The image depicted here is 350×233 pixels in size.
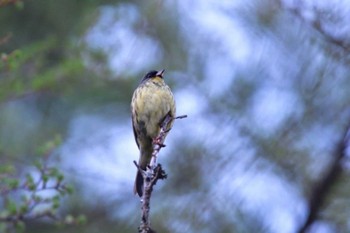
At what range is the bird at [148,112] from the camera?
229 inches

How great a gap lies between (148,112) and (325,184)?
1115mm

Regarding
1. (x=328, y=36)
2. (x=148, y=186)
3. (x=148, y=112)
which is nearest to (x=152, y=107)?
(x=148, y=112)

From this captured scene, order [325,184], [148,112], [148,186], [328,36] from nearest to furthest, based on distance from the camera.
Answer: [148,186] → [325,184] → [328,36] → [148,112]

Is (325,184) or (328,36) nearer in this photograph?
(325,184)

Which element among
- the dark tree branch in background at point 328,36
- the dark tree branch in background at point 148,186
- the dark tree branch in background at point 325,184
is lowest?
the dark tree branch in background at point 148,186

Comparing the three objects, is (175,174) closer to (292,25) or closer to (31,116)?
(292,25)

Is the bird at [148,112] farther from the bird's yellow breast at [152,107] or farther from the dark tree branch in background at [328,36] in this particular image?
the dark tree branch in background at [328,36]

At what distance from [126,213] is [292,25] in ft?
5.79

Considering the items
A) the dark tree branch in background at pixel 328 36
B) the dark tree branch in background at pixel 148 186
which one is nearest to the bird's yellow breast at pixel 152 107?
the dark tree branch in background at pixel 328 36

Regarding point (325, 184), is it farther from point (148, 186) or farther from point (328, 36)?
point (148, 186)

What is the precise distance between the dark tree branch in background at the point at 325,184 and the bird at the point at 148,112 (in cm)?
92

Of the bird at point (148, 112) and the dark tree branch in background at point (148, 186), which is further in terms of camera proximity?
the bird at point (148, 112)

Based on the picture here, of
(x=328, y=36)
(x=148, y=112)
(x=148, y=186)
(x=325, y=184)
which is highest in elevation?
(x=328, y=36)

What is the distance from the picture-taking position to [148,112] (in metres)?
5.82
